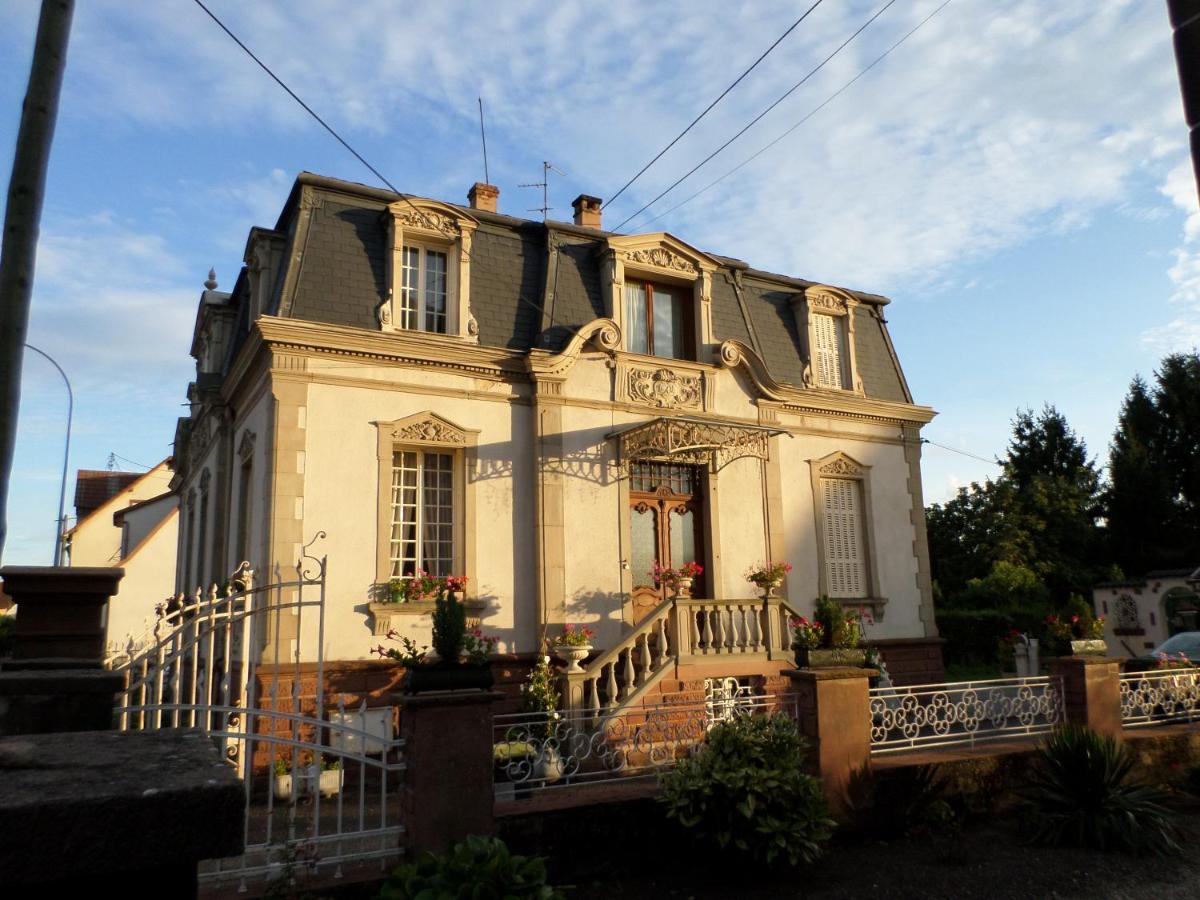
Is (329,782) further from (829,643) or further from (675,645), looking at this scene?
(829,643)

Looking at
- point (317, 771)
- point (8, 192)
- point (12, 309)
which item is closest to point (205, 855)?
point (12, 309)

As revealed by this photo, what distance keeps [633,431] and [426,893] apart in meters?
9.21

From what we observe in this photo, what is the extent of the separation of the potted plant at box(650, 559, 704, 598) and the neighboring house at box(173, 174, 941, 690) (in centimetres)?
31

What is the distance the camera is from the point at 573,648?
11547 millimetres

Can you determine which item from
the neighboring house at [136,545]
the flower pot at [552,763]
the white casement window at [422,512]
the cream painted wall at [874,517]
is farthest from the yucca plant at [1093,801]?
the neighboring house at [136,545]

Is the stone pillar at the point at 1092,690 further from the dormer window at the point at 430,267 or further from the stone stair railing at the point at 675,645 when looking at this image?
the dormer window at the point at 430,267

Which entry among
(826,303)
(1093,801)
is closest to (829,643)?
(1093,801)

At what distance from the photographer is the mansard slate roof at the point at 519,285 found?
486 inches

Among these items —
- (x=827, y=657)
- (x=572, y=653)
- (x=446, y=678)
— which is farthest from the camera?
(x=572, y=653)

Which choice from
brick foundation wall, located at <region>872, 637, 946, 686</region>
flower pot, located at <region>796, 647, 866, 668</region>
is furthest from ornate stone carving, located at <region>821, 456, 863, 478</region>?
flower pot, located at <region>796, 647, 866, 668</region>

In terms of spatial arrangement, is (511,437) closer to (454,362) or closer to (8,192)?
(454,362)

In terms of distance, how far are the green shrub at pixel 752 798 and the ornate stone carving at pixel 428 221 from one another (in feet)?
28.4

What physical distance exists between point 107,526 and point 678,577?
1260 inches

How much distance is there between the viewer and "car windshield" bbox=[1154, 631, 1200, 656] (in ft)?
59.8
